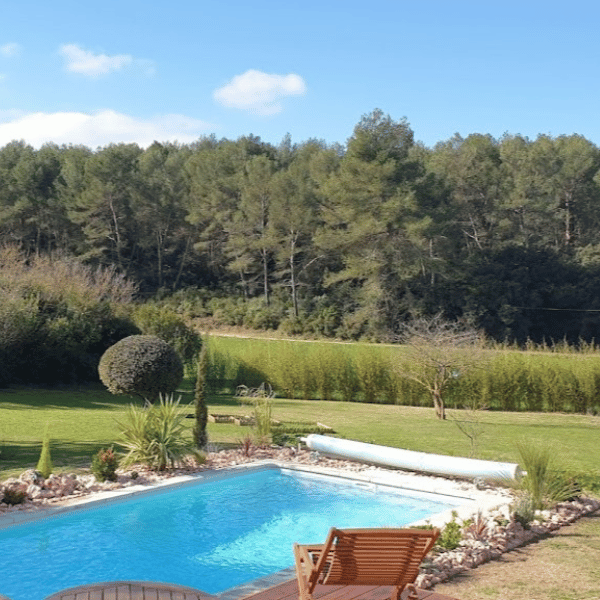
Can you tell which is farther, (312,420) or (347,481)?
(312,420)

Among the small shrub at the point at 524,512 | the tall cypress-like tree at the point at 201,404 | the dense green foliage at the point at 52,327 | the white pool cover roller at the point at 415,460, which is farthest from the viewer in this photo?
the dense green foliage at the point at 52,327

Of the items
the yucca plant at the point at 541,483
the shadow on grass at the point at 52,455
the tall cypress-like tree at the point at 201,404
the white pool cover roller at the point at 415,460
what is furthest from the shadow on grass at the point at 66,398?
the yucca plant at the point at 541,483

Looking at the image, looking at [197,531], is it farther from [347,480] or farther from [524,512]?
[524,512]

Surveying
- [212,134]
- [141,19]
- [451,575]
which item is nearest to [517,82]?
[141,19]

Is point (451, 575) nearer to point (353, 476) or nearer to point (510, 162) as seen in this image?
point (353, 476)

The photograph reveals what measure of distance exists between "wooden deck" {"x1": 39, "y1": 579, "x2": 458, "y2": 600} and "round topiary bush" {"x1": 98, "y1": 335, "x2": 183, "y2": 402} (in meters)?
10.6

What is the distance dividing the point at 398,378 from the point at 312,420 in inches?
196

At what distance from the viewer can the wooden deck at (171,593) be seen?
4859 millimetres

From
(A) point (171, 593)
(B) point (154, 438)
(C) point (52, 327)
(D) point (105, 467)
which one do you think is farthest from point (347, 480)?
(C) point (52, 327)

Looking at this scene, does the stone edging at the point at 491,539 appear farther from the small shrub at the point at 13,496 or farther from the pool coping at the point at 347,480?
the small shrub at the point at 13,496

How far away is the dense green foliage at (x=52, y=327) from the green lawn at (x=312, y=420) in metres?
0.67

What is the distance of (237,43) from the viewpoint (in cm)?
1742

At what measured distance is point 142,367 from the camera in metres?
15.6

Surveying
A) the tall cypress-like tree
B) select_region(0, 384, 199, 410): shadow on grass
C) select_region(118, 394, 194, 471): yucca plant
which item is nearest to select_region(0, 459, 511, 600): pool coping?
select_region(118, 394, 194, 471): yucca plant
